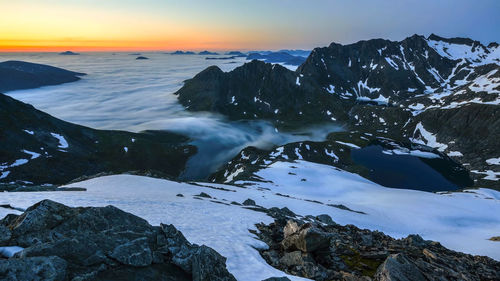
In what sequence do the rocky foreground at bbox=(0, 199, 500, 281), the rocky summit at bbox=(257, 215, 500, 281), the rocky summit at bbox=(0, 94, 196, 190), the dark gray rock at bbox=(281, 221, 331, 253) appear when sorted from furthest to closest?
the rocky summit at bbox=(0, 94, 196, 190) → the dark gray rock at bbox=(281, 221, 331, 253) → the rocky summit at bbox=(257, 215, 500, 281) → the rocky foreground at bbox=(0, 199, 500, 281)

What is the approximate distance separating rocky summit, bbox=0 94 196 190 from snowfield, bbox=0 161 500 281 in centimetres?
5834

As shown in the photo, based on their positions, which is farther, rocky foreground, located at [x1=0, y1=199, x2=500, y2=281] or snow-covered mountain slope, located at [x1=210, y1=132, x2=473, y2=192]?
snow-covered mountain slope, located at [x1=210, y1=132, x2=473, y2=192]

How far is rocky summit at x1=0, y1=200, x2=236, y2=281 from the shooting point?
9.67m

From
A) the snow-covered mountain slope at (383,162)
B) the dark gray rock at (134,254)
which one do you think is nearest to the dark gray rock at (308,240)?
the dark gray rock at (134,254)

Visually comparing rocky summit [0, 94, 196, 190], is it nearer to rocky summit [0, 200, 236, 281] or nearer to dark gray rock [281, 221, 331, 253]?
dark gray rock [281, 221, 331, 253]

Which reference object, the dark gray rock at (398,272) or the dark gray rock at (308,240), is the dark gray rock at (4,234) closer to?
the dark gray rock at (308,240)

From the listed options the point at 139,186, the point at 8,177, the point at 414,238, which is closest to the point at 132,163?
the point at 8,177

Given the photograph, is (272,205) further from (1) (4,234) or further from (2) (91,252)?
(1) (4,234)

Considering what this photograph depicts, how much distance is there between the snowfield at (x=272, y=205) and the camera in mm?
21547

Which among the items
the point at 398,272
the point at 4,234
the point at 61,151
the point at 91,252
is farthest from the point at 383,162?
the point at 4,234

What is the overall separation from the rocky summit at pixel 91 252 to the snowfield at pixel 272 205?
3.69 metres

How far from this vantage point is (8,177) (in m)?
110

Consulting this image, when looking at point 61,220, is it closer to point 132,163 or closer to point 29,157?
point 29,157

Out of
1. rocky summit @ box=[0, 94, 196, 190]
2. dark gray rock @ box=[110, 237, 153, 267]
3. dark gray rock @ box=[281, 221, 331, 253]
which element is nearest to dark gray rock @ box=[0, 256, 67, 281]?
dark gray rock @ box=[110, 237, 153, 267]
